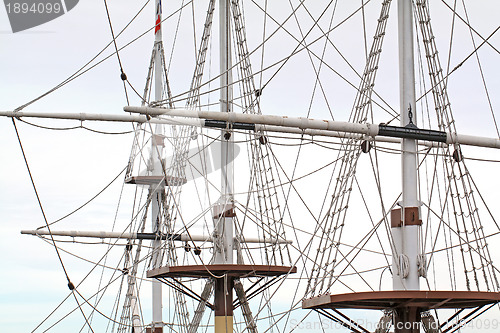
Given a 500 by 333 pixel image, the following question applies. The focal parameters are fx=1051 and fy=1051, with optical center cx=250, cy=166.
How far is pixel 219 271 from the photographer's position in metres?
24.1

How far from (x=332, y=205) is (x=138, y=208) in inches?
505

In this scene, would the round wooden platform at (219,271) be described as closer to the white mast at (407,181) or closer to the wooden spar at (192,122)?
the wooden spar at (192,122)

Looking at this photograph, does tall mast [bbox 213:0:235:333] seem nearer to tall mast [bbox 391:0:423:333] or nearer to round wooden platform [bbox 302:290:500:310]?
tall mast [bbox 391:0:423:333]

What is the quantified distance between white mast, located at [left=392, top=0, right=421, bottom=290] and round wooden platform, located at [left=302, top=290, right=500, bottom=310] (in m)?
0.39

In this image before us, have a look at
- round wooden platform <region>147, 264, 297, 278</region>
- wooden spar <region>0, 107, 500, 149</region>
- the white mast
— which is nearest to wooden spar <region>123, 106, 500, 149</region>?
wooden spar <region>0, 107, 500, 149</region>

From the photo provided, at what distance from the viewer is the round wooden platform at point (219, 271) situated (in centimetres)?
2352

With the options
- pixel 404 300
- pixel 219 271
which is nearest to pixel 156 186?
pixel 219 271

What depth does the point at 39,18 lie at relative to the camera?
72.0 feet

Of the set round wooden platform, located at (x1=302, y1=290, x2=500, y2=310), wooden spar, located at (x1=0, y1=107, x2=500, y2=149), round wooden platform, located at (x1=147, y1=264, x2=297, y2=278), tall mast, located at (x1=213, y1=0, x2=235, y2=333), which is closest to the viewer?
round wooden platform, located at (x1=302, y1=290, x2=500, y2=310)

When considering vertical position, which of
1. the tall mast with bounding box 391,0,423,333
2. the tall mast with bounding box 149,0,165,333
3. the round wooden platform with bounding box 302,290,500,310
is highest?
the tall mast with bounding box 149,0,165,333

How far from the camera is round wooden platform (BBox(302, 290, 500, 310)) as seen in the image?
1747 centimetres

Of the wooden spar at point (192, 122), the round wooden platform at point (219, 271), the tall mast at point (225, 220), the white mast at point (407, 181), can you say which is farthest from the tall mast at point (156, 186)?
the white mast at point (407, 181)

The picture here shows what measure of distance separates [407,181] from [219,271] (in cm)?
660

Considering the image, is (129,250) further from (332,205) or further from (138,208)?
(332,205)
